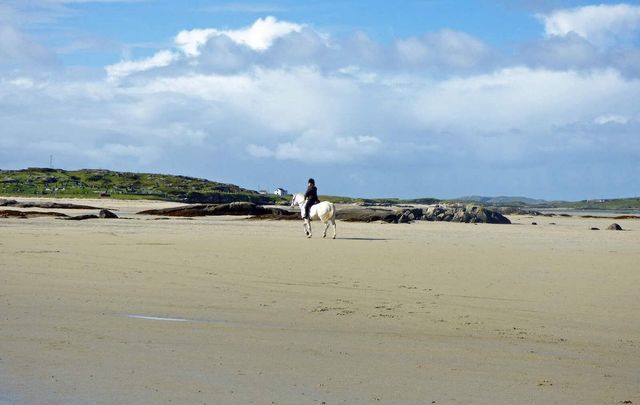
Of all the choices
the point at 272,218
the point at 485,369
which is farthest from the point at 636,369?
the point at 272,218

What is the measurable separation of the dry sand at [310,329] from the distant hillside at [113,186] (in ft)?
228

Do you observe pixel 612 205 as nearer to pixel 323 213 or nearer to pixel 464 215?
pixel 464 215

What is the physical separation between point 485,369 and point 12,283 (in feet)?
25.0

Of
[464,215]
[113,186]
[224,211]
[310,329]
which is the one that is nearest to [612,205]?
[113,186]

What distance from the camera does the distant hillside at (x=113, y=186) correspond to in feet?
A: 284

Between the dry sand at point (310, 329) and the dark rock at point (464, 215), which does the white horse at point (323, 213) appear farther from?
the dark rock at point (464, 215)

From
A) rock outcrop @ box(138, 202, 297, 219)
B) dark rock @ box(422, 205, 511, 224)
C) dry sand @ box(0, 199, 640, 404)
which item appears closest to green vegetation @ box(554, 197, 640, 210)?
dark rock @ box(422, 205, 511, 224)

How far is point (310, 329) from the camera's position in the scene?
361 inches

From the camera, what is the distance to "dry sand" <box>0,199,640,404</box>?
6.65 m

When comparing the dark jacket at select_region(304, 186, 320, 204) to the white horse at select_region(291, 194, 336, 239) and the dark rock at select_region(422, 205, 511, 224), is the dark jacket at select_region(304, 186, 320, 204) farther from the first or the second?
the dark rock at select_region(422, 205, 511, 224)

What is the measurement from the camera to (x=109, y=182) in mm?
103250

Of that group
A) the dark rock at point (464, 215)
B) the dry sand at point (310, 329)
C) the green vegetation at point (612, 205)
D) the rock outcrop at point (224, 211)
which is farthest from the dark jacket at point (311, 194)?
the green vegetation at point (612, 205)

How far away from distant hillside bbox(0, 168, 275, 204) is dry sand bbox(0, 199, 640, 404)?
69.5 m

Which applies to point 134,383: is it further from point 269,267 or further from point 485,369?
point 269,267
